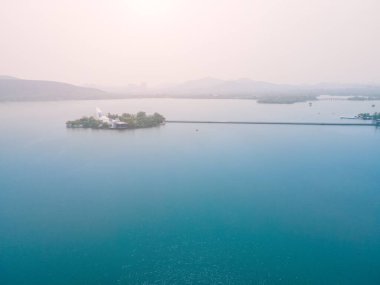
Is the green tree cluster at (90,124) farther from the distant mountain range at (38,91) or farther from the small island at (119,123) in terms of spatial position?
the distant mountain range at (38,91)

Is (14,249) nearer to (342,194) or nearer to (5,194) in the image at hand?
(5,194)

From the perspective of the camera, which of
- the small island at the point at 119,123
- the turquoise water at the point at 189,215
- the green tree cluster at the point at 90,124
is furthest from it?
the green tree cluster at the point at 90,124

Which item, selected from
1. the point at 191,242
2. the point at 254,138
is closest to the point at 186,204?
the point at 191,242

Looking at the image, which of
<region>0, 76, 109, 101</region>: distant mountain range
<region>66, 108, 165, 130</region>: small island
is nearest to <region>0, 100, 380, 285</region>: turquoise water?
<region>66, 108, 165, 130</region>: small island

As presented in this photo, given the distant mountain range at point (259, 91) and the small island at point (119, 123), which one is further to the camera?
the distant mountain range at point (259, 91)

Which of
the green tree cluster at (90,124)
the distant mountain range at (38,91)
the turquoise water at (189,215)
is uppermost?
the distant mountain range at (38,91)

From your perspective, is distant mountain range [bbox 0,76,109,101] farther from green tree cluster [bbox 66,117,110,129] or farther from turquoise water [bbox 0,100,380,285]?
turquoise water [bbox 0,100,380,285]

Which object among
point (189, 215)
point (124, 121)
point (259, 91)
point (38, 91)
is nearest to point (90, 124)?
point (124, 121)

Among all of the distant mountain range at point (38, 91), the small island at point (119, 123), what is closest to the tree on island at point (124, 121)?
the small island at point (119, 123)
